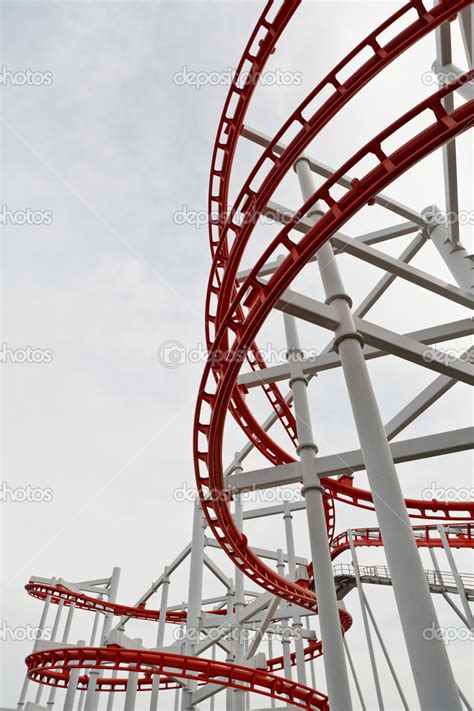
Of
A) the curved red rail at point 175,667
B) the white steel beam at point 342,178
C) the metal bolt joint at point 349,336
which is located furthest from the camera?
the curved red rail at point 175,667

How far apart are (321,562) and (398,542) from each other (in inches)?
89.1

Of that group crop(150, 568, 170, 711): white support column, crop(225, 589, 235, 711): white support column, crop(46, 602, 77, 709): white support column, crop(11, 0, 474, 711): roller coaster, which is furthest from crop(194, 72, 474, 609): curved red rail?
crop(46, 602, 77, 709): white support column

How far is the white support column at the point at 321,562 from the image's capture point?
192 inches

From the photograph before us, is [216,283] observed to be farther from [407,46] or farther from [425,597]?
[425,597]

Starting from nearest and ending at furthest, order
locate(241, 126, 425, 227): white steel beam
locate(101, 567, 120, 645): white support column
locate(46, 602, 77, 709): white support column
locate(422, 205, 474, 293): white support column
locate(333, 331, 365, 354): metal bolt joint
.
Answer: locate(333, 331, 365, 354): metal bolt joint < locate(422, 205, 474, 293): white support column < locate(241, 126, 425, 227): white steel beam < locate(46, 602, 77, 709): white support column < locate(101, 567, 120, 645): white support column

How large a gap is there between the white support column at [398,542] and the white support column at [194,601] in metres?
4.85

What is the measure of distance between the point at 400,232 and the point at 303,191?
1.78m

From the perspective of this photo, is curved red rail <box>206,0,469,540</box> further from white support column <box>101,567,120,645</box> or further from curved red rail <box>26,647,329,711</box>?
white support column <box>101,567,120,645</box>

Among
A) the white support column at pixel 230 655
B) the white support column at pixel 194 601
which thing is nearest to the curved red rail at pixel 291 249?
the white support column at pixel 194 601

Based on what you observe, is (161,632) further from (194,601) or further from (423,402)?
(423,402)

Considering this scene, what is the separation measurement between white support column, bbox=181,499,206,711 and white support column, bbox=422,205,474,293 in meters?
5.86

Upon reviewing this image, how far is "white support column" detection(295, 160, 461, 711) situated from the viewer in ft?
9.97

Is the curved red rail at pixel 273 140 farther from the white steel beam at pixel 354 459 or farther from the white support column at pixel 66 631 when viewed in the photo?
the white support column at pixel 66 631

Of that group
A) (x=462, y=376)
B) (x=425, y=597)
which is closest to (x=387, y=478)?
(x=425, y=597)
